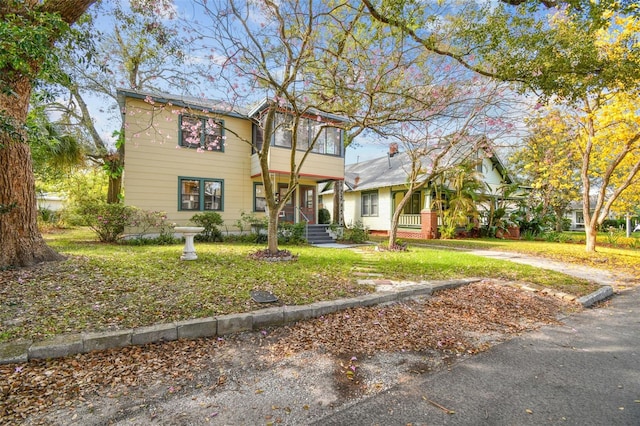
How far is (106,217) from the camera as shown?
9.79 metres

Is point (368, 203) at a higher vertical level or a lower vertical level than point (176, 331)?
higher

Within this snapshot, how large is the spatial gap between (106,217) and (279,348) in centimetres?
952

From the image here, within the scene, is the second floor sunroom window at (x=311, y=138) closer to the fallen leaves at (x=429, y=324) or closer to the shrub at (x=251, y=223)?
the shrub at (x=251, y=223)

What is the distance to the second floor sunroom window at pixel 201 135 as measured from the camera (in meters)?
11.6

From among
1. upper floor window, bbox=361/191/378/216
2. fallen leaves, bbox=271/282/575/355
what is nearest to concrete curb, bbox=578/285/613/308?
fallen leaves, bbox=271/282/575/355

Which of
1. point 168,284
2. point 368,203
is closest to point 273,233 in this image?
point 168,284

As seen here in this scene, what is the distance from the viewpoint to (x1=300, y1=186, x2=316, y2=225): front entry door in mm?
15281

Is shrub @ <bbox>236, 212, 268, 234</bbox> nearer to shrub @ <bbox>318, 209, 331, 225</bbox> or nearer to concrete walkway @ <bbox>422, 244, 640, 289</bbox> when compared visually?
shrub @ <bbox>318, 209, 331, 225</bbox>

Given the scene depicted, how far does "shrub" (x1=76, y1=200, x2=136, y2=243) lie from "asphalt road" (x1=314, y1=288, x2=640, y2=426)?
1045 centimetres

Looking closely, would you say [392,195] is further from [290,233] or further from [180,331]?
[180,331]

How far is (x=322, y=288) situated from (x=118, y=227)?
8.62 metres

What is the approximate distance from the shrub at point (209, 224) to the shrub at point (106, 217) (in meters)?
2.16

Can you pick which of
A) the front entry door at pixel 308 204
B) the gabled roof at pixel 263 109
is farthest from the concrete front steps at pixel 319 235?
the gabled roof at pixel 263 109

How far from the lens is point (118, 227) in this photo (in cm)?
1005
